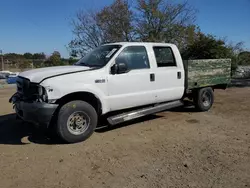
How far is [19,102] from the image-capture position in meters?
4.94

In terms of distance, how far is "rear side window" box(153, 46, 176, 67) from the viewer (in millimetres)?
6258

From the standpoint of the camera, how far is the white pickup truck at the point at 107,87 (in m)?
4.61

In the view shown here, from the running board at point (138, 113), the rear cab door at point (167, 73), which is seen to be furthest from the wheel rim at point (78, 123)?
the rear cab door at point (167, 73)

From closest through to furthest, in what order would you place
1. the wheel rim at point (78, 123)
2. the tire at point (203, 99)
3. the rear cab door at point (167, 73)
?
1. the wheel rim at point (78, 123)
2. the rear cab door at point (167, 73)
3. the tire at point (203, 99)

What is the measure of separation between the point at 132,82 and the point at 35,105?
2.10 meters

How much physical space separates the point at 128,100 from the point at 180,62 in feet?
6.62

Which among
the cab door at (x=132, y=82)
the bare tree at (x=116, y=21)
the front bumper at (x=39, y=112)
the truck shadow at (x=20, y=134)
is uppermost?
the bare tree at (x=116, y=21)

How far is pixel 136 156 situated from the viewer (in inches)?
166

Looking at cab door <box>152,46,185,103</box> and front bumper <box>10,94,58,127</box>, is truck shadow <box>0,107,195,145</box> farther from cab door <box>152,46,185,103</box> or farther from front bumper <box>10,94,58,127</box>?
cab door <box>152,46,185,103</box>

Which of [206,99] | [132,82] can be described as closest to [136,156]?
[132,82]

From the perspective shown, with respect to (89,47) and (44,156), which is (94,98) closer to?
(44,156)

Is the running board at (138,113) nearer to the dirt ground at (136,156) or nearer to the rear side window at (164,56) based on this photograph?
the dirt ground at (136,156)

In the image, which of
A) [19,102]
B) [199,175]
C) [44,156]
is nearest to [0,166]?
[44,156]

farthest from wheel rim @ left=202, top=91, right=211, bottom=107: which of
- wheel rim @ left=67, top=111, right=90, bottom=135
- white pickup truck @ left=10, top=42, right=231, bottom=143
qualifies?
wheel rim @ left=67, top=111, right=90, bottom=135
